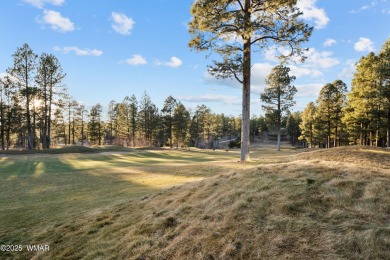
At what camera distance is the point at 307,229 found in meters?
Answer: 4.23

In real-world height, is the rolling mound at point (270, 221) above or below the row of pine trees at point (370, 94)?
below

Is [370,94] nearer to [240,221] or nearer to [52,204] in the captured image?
[240,221]

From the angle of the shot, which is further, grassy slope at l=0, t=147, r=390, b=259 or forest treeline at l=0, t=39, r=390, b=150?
forest treeline at l=0, t=39, r=390, b=150

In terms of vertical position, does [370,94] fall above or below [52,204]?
above

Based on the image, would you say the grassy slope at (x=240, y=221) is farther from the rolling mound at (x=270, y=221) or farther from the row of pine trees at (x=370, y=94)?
the row of pine trees at (x=370, y=94)

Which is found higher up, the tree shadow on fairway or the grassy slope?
the grassy slope

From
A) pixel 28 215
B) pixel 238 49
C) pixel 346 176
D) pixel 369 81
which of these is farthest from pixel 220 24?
pixel 369 81

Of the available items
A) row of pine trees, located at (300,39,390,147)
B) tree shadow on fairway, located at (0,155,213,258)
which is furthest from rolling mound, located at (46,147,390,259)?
row of pine trees, located at (300,39,390,147)

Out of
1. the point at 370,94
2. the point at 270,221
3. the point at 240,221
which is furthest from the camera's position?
the point at 370,94

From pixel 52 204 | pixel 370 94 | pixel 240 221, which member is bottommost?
pixel 52 204

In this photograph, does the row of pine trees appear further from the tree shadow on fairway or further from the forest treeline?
the tree shadow on fairway

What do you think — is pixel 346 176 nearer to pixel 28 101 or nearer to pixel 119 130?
pixel 28 101

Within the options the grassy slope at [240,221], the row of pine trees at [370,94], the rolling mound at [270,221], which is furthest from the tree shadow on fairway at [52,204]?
the row of pine trees at [370,94]

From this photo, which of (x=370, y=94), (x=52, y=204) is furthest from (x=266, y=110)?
(x=52, y=204)
